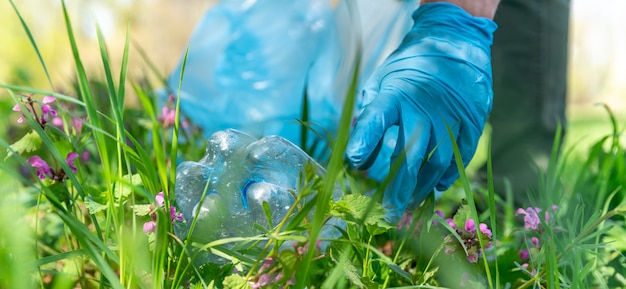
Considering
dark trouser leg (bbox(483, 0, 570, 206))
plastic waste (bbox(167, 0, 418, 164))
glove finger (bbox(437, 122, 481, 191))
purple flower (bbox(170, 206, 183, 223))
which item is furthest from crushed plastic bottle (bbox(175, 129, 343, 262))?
plastic waste (bbox(167, 0, 418, 164))

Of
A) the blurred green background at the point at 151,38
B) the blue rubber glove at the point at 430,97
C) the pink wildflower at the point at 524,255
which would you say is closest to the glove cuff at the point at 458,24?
the blue rubber glove at the point at 430,97

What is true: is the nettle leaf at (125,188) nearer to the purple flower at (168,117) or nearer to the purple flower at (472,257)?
the purple flower at (472,257)

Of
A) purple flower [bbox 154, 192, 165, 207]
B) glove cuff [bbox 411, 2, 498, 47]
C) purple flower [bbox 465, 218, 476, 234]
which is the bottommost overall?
purple flower [bbox 465, 218, 476, 234]

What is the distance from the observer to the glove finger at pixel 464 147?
1.03 meters

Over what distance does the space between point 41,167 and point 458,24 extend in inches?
25.7

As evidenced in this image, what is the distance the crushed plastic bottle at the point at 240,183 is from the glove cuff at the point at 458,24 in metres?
0.29

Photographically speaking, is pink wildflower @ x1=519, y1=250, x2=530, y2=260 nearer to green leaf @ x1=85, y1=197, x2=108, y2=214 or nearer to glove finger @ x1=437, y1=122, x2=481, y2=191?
glove finger @ x1=437, y1=122, x2=481, y2=191

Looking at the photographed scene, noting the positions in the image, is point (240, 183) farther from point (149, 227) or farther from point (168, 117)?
point (168, 117)

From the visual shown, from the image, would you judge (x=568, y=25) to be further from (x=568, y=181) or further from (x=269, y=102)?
(x=269, y=102)

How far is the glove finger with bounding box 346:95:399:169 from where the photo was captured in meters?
0.93

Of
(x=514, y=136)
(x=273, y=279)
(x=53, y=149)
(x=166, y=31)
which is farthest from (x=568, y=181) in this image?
(x=166, y=31)

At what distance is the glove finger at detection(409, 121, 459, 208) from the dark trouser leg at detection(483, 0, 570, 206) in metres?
0.88

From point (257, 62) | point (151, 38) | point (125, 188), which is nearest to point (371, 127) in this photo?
point (125, 188)

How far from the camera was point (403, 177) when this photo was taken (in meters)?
1.01
